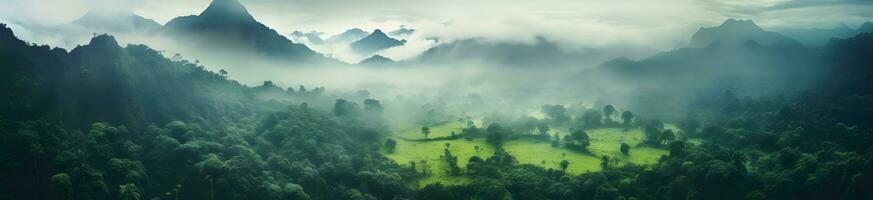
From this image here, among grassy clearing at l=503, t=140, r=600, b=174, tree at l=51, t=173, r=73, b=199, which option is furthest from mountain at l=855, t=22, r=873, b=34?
tree at l=51, t=173, r=73, b=199

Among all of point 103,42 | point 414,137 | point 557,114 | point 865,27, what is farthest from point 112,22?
point 865,27

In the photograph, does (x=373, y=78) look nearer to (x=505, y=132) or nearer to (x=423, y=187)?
(x=505, y=132)

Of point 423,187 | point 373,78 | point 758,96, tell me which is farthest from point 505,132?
point 373,78

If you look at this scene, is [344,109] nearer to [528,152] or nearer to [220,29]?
[528,152]

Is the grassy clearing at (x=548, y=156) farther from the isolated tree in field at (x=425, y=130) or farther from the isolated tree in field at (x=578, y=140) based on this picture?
the isolated tree in field at (x=425, y=130)

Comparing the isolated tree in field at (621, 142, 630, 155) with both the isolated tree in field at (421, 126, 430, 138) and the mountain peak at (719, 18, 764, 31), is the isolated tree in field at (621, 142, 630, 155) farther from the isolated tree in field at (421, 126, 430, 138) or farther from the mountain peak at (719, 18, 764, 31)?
the mountain peak at (719, 18, 764, 31)

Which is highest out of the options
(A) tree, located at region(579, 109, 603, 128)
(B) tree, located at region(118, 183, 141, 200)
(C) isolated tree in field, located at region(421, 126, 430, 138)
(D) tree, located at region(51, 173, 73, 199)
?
(A) tree, located at region(579, 109, 603, 128)

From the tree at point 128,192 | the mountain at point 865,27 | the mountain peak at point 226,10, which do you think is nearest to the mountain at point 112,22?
the mountain peak at point 226,10
